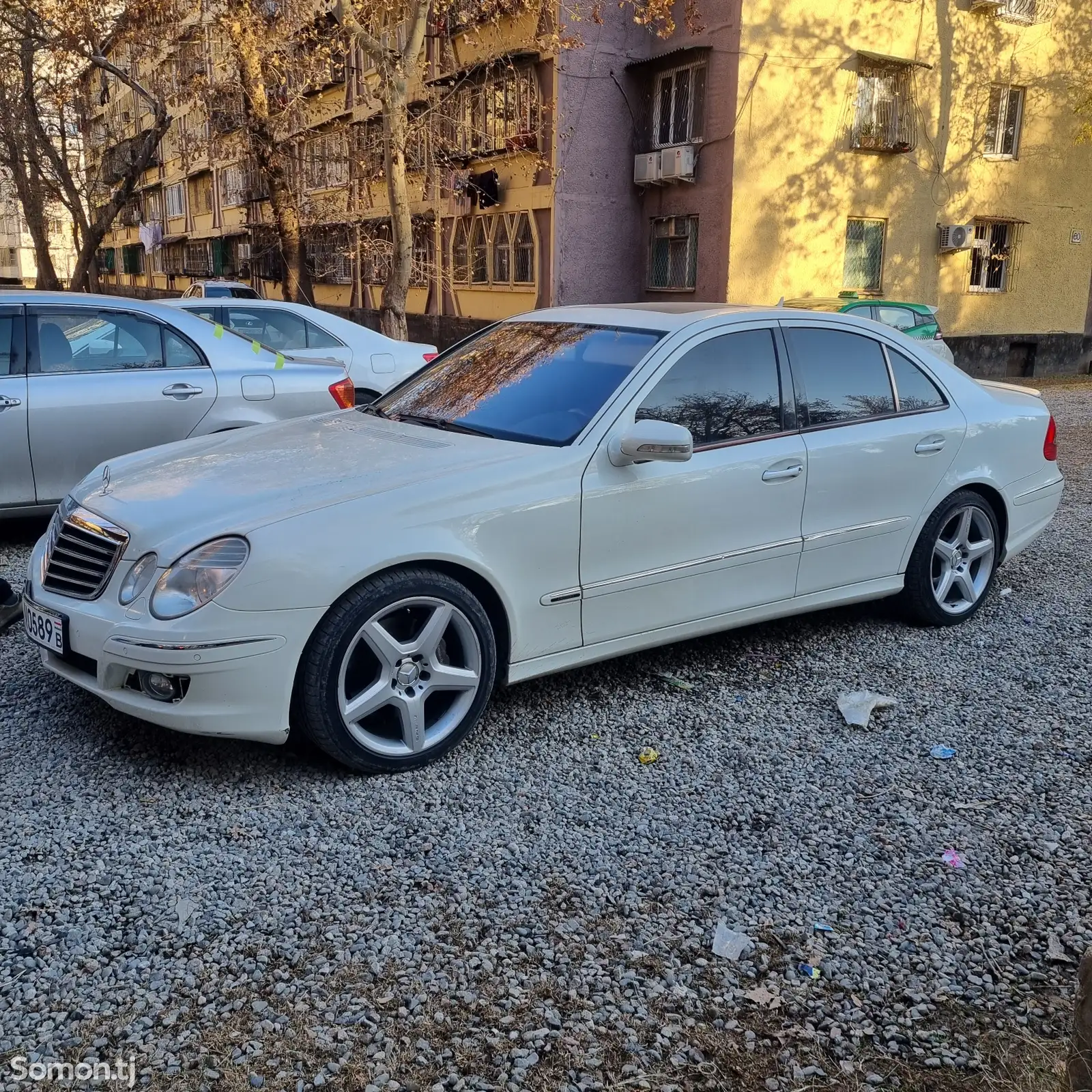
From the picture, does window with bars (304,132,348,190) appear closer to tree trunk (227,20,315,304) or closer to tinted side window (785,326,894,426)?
tree trunk (227,20,315,304)

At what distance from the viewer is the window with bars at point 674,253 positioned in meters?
20.6

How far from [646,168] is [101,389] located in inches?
638

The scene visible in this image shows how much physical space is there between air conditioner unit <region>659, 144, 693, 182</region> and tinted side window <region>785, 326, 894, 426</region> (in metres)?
15.9

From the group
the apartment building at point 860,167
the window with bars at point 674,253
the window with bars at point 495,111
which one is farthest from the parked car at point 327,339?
the window with bars at point 674,253

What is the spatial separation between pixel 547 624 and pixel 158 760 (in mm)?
1455

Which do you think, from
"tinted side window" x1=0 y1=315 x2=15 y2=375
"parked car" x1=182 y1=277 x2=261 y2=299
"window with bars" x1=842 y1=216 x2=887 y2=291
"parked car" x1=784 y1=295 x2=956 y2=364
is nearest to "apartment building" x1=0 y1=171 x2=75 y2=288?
"parked car" x1=182 y1=277 x2=261 y2=299

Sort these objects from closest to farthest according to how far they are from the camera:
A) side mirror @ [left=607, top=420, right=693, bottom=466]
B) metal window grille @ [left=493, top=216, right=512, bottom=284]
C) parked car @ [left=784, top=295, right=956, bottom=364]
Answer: side mirror @ [left=607, top=420, right=693, bottom=466] → parked car @ [left=784, top=295, right=956, bottom=364] → metal window grille @ [left=493, top=216, right=512, bottom=284]

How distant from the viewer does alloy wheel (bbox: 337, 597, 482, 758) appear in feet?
12.0

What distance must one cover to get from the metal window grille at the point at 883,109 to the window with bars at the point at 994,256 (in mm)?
2977

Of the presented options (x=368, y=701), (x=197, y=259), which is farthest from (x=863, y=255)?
(x=197, y=259)

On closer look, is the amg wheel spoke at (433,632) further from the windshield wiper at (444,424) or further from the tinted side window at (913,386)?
the tinted side window at (913,386)

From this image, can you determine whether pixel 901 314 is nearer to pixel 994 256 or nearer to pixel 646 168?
pixel 646 168

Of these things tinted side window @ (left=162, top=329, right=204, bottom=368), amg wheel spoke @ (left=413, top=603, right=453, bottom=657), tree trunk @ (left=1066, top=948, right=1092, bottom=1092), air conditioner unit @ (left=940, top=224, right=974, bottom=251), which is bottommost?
tree trunk @ (left=1066, top=948, right=1092, bottom=1092)

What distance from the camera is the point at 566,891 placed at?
10.2 feet
